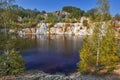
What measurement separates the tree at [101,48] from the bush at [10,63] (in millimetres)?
10170

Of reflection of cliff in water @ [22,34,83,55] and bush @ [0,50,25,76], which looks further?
reflection of cliff in water @ [22,34,83,55]

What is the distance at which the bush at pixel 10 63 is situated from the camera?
2606cm

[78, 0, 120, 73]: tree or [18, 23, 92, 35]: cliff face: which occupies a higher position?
[18, 23, 92, 35]: cliff face

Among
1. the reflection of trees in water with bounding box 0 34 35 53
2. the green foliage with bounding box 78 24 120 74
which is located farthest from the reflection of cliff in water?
the reflection of trees in water with bounding box 0 34 35 53

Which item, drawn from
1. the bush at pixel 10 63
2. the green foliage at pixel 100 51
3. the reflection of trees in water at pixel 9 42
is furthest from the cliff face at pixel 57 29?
the bush at pixel 10 63

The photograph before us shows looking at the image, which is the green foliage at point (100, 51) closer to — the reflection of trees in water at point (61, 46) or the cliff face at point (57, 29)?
the reflection of trees in water at point (61, 46)

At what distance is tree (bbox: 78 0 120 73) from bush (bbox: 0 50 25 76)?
10.2 metres

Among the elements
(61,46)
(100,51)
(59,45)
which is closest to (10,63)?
(100,51)

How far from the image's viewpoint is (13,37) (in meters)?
26.6

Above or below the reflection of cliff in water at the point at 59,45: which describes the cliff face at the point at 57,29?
above

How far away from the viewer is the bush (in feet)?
85.5

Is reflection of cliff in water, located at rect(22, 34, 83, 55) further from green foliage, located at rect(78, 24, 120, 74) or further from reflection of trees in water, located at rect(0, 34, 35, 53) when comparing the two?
reflection of trees in water, located at rect(0, 34, 35, 53)

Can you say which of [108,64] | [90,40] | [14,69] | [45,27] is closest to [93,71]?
[108,64]

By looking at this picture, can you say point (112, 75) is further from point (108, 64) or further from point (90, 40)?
point (90, 40)
